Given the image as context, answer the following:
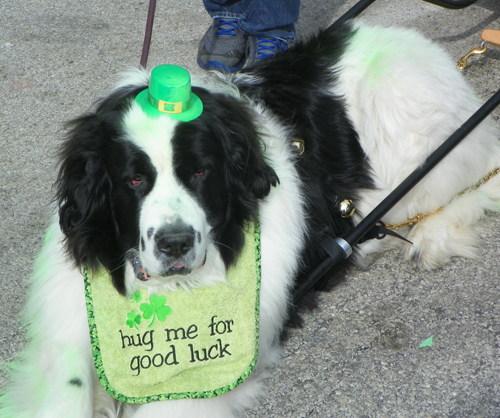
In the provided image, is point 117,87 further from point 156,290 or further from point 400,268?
point 400,268

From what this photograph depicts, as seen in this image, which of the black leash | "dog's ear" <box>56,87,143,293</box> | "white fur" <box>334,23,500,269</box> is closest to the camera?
"dog's ear" <box>56,87,143,293</box>

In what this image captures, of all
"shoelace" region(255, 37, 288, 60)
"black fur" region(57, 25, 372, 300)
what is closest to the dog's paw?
"black fur" region(57, 25, 372, 300)

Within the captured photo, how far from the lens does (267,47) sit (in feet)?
15.4

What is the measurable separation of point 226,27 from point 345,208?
2.37m

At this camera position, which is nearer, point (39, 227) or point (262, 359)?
point (262, 359)

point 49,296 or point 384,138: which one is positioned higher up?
point 384,138

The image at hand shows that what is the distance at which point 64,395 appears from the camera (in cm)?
239

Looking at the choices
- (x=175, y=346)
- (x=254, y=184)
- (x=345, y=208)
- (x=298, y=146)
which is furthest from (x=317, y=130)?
(x=175, y=346)

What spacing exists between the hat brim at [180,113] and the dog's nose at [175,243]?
1.48 ft

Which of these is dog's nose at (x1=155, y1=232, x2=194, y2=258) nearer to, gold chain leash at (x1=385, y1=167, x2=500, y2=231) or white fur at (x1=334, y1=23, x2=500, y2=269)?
white fur at (x1=334, y1=23, x2=500, y2=269)

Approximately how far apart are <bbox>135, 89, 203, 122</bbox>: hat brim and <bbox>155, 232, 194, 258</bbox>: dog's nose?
450 mm

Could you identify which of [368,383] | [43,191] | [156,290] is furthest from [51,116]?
[368,383]

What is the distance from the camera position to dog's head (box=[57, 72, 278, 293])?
228 centimetres

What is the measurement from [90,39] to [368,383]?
392cm
